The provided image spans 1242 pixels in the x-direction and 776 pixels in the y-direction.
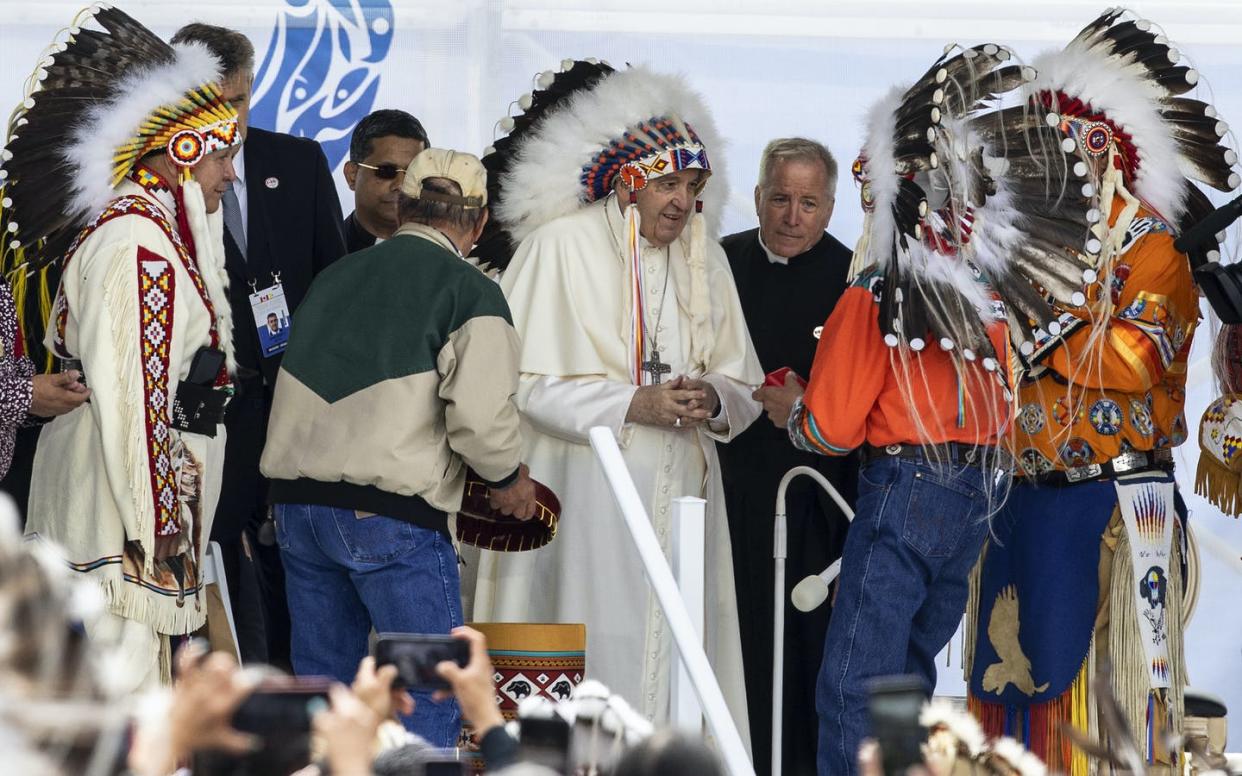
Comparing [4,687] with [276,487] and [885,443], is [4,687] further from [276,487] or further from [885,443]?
[885,443]

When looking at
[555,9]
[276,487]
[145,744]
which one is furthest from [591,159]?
[145,744]

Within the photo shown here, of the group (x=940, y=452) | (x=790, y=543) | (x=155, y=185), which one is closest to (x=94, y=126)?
(x=155, y=185)

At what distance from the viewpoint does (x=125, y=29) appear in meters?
4.11

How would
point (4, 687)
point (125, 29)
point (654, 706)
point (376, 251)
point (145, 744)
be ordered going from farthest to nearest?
point (654, 706) < point (125, 29) < point (376, 251) < point (145, 744) < point (4, 687)

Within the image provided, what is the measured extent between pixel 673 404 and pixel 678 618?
1347mm

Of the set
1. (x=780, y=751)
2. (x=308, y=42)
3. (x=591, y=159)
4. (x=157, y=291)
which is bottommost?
(x=780, y=751)

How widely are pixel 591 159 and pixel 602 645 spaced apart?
127 centimetres

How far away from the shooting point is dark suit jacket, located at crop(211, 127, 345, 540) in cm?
469

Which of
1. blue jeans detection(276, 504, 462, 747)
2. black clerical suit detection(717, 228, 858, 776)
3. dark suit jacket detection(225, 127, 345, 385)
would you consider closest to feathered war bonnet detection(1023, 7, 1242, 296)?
black clerical suit detection(717, 228, 858, 776)

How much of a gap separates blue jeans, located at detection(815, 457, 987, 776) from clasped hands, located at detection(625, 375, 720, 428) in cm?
68

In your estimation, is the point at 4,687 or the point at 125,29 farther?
the point at 125,29

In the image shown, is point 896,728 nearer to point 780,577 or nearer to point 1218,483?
point 1218,483

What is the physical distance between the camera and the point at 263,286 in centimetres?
480

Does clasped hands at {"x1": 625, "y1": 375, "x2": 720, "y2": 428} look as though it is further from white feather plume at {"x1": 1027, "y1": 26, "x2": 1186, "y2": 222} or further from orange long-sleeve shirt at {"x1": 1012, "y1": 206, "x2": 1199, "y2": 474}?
white feather plume at {"x1": 1027, "y1": 26, "x2": 1186, "y2": 222}
